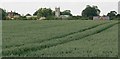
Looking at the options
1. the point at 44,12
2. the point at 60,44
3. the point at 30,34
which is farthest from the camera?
the point at 44,12

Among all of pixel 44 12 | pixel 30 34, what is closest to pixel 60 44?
pixel 30 34

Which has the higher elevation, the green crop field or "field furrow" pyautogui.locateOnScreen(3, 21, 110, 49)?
"field furrow" pyautogui.locateOnScreen(3, 21, 110, 49)

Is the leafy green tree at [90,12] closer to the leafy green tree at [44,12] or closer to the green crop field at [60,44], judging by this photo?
the leafy green tree at [44,12]

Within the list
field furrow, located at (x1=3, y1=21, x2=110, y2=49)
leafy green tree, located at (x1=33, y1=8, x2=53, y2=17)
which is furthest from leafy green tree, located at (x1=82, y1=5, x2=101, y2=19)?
field furrow, located at (x1=3, y1=21, x2=110, y2=49)

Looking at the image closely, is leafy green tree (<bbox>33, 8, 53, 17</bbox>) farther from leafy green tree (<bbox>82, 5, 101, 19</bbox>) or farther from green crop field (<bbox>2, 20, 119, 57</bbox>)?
green crop field (<bbox>2, 20, 119, 57</bbox>)

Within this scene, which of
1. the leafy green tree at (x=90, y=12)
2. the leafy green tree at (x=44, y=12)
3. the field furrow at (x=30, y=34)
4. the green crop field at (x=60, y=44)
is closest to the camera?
the green crop field at (x=60, y=44)

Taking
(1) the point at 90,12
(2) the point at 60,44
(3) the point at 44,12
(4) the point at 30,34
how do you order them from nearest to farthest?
1. (2) the point at 60,44
2. (4) the point at 30,34
3. (3) the point at 44,12
4. (1) the point at 90,12

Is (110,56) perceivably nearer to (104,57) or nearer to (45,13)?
(104,57)

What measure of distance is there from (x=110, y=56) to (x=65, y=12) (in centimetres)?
14448

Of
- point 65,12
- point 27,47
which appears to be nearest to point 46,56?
point 27,47

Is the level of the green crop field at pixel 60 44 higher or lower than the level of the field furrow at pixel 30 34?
lower

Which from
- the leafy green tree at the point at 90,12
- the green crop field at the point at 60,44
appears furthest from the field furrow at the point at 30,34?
the leafy green tree at the point at 90,12

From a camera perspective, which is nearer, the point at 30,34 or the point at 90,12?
the point at 30,34

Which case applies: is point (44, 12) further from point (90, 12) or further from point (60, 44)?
point (60, 44)
